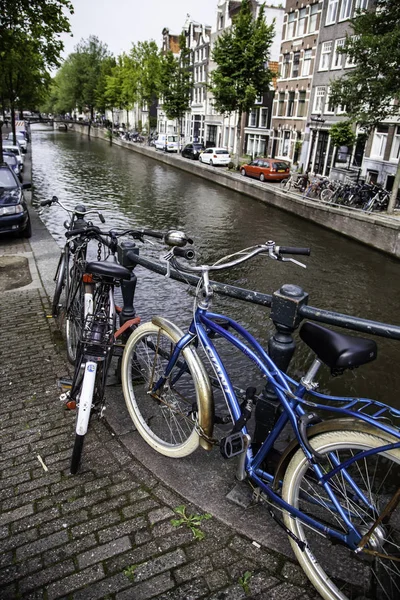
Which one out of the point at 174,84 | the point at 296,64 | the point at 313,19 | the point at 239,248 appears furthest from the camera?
the point at 174,84

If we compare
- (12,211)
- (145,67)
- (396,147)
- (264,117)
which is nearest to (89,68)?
(145,67)

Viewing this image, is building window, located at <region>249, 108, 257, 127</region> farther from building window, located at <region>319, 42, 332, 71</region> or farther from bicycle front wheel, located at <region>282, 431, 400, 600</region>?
bicycle front wheel, located at <region>282, 431, 400, 600</region>

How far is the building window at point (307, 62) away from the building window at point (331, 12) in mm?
2615

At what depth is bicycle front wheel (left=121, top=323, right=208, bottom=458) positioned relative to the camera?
2.72 meters

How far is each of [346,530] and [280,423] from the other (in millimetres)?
530

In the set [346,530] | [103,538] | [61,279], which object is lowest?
[103,538]

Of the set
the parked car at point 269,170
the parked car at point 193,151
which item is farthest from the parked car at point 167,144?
the parked car at point 269,170

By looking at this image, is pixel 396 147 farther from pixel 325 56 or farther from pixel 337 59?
pixel 325 56

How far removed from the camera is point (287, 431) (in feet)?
13.8

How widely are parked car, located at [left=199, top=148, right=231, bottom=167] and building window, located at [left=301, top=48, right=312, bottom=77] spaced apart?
7.53 metres

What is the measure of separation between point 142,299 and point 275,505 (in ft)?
19.6

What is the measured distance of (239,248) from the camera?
12.3m

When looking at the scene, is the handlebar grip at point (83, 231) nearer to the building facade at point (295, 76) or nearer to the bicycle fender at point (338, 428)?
the bicycle fender at point (338, 428)

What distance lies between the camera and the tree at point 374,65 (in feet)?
45.4
